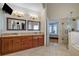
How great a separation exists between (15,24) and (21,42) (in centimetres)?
57

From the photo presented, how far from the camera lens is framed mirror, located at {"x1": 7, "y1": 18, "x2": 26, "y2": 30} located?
3512 mm

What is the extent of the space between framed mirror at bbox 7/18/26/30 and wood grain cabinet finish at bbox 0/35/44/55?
30cm

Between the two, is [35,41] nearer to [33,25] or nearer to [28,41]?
[28,41]

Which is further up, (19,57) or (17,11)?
(17,11)

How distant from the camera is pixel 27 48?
355 cm

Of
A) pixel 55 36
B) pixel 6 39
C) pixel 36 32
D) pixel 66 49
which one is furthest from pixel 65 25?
pixel 6 39

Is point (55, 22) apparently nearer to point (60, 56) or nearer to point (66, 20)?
point (66, 20)

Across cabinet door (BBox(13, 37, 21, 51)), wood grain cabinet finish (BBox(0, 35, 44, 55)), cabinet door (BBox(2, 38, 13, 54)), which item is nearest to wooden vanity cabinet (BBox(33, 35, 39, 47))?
wood grain cabinet finish (BBox(0, 35, 44, 55))

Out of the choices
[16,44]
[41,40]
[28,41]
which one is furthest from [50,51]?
[16,44]

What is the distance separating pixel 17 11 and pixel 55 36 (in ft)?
4.31

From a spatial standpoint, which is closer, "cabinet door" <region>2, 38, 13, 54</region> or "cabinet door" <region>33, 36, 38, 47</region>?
"cabinet door" <region>2, 38, 13, 54</region>

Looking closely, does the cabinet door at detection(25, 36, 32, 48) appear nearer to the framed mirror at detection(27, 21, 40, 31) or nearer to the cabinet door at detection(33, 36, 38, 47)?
the cabinet door at detection(33, 36, 38, 47)

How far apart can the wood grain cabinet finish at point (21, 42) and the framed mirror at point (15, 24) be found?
300 millimetres

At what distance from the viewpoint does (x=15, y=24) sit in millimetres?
3586
